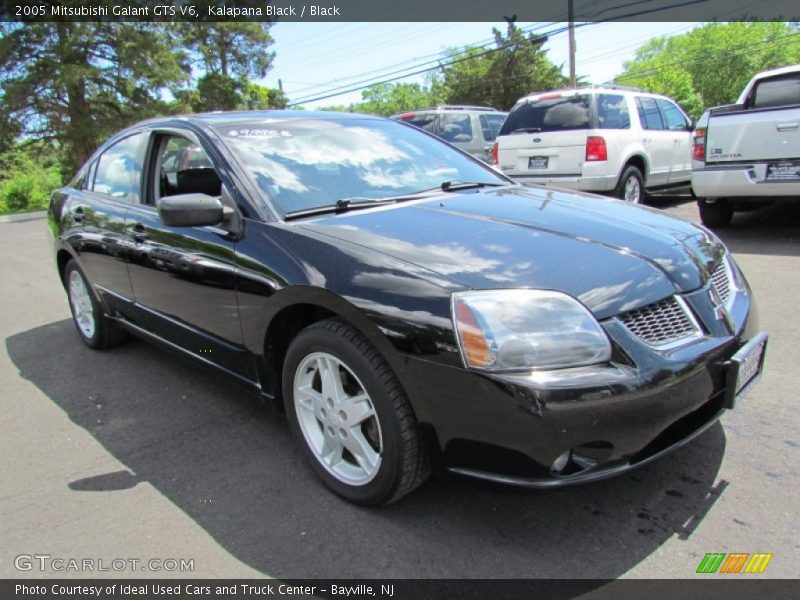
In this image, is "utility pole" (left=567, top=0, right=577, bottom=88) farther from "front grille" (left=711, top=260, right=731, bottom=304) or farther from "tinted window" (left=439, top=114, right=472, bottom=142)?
"front grille" (left=711, top=260, right=731, bottom=304)

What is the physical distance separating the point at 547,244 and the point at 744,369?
0.86 metres

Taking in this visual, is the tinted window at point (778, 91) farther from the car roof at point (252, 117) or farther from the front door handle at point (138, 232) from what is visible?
the front door handle at point (138, 232)

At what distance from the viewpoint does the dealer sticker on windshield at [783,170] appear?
20.0 feet

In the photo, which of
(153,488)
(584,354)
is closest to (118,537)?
(153,488)

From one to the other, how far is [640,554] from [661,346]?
732 millimetres

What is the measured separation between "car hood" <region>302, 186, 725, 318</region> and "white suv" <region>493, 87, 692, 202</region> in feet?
15.7

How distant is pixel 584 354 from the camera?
1903 mm

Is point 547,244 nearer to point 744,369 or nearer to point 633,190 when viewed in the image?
point 744,369

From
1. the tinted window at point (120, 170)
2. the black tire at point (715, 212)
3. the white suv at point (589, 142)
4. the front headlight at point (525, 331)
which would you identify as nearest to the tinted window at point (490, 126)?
the white suv at point (589, 142)

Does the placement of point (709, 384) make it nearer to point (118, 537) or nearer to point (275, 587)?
point (275, 587)

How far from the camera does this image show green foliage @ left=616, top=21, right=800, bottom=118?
59.0 metres

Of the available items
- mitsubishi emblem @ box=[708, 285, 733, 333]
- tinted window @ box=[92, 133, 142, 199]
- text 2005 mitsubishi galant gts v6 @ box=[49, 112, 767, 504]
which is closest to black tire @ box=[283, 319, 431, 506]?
text 2005 mitsubishi galant gts v6 @ box=[49, 112, 767, 504]

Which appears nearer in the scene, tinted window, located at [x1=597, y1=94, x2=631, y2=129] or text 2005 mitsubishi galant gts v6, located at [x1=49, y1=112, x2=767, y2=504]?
text 2005 mitsubishi galant gts v6, located at [x1=49, y1=112, x2=767, y2=504]

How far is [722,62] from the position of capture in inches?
2370
